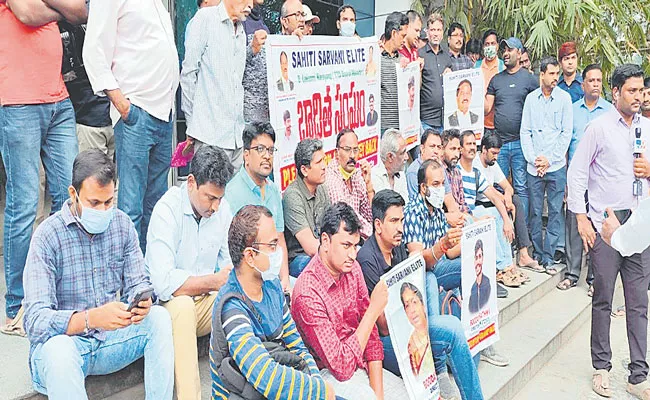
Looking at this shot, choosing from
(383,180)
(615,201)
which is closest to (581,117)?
(615,201)

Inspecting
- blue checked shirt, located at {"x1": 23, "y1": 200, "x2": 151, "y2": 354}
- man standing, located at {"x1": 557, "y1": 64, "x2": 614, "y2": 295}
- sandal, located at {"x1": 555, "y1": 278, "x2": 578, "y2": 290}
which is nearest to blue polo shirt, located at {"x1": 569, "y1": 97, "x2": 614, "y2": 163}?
man standing, located at {"x1": 557, "y1": 64, "x2": 614, "y2": 295}

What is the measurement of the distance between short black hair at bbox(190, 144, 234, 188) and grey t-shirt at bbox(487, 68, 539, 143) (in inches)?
173

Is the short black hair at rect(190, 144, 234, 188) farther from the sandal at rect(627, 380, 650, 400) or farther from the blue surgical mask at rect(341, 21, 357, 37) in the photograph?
the sandal at rect(627, 380, 650, 400)

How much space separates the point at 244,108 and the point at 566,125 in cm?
366

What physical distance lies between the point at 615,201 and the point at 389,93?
2407mm

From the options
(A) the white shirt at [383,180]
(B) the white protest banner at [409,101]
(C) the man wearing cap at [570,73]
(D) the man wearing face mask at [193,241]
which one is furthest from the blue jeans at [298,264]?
(C) the man wearing cap at [570,73]

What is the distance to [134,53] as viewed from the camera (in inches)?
153

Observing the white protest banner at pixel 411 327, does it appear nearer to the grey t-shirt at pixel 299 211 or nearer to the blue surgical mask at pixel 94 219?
the grey t-shirt at pixel 299 211

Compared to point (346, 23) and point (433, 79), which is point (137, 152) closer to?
point (346, 23)

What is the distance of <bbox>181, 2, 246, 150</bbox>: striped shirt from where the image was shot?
4469mm

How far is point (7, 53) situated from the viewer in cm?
344

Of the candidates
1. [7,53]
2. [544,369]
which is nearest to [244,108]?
[7,53]

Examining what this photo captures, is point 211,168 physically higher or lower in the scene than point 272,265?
higher

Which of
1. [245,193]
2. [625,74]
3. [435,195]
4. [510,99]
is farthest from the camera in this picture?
[510,99]
